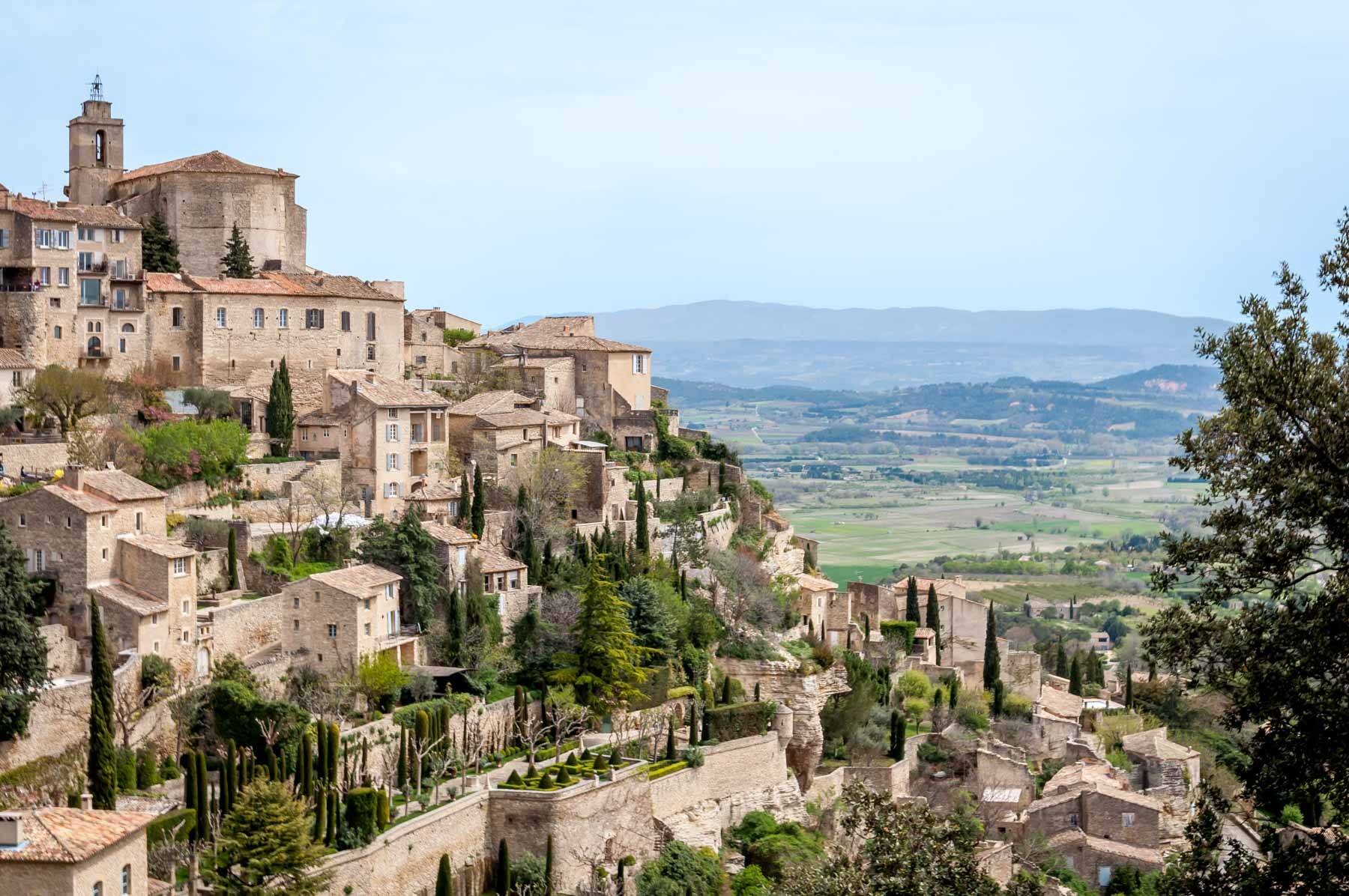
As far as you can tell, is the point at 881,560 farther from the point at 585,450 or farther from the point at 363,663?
the point at 363,663

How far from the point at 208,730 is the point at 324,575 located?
4561mm

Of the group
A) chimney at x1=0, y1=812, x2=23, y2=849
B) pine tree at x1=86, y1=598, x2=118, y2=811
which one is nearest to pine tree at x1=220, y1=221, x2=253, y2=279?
pine tree at x1=86, y1=598, x2=118, y2=811

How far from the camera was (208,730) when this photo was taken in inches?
1348

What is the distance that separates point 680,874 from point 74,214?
24352mm

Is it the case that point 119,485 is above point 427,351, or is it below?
below

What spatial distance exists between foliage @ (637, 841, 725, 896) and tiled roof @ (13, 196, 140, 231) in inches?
902

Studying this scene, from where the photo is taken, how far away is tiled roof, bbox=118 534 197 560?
35.4 m

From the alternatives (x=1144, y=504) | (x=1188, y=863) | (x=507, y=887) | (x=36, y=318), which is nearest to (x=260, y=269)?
(x=36, y=318)

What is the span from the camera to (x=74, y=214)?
48250 millimetres

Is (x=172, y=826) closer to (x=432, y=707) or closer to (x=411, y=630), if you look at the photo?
(x=432, y=707)

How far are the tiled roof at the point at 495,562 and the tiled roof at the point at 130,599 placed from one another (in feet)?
29.3

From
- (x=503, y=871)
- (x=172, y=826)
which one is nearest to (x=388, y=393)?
(x=503, y=871)

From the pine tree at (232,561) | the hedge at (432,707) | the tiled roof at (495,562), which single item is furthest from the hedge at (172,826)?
the tiled roof at (495,562)

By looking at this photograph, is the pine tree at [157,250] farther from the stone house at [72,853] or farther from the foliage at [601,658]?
the stone house at [72,853]
